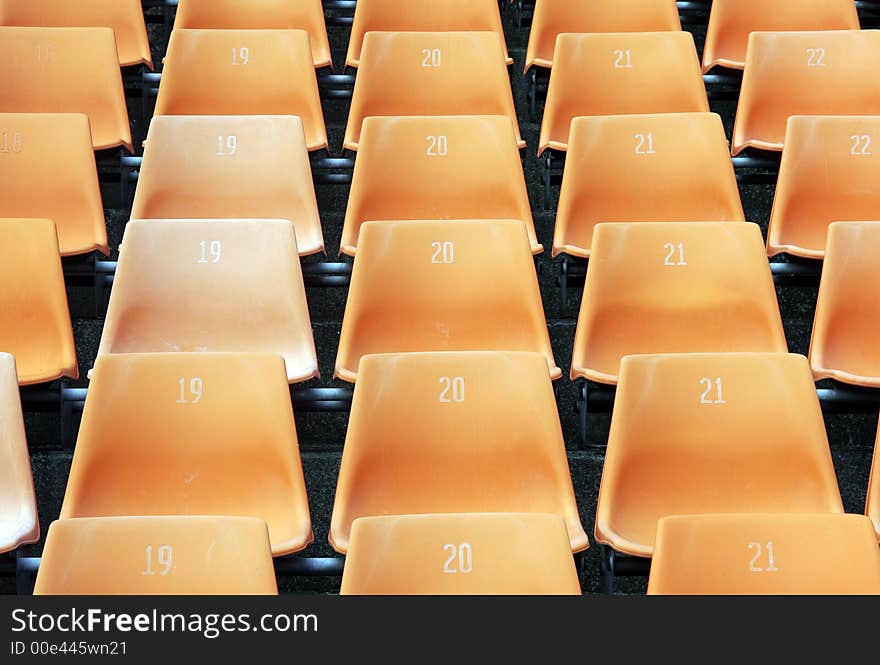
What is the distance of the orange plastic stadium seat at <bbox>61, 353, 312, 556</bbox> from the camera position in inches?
64.6

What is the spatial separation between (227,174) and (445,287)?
1.59 feet

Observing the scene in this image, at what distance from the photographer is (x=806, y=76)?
8.23 ft

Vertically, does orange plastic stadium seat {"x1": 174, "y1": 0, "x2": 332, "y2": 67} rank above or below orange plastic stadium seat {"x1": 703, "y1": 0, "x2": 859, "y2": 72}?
above

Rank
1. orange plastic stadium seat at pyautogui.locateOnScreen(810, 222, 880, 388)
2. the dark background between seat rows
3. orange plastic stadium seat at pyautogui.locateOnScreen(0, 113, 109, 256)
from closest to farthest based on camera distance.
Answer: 1. the dark background between seat rows
2. orange plastic stadium seat at pyautogui.locateOnScreen(810, 222, 880, 388)
3. orange plastic stadium seat at pyautogui.locateOnScreen(0, 113, 109, 256)

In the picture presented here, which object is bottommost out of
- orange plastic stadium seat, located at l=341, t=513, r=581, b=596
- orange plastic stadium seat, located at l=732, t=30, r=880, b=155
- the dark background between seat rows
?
the dark background between seat rows

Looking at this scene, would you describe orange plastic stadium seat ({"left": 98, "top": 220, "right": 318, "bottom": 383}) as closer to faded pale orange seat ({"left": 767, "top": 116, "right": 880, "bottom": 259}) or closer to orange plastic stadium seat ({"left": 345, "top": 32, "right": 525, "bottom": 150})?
orange plastic stadium seat ({"left": 345, "top": 32, "right": 525, "bottom": 150})

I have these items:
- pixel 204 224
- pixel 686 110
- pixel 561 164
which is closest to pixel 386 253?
pixel 204 224

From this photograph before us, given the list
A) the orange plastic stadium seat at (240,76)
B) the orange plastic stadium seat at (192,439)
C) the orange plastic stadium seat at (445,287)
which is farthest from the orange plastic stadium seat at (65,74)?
the orange plastic stadium seat at (192,439)

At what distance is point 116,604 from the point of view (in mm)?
1132

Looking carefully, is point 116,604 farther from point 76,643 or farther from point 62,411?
point 62,411

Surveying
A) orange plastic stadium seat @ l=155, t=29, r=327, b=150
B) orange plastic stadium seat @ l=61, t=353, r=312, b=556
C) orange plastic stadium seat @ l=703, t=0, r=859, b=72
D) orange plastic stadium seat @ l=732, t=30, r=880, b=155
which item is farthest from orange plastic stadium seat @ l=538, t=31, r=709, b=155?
orange plastic stadium seat @ l=61, t=353, r=312, b=556

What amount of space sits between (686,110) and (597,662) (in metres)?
1.58

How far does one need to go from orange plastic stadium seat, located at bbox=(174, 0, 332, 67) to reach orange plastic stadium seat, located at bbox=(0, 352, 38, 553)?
51.1 inches

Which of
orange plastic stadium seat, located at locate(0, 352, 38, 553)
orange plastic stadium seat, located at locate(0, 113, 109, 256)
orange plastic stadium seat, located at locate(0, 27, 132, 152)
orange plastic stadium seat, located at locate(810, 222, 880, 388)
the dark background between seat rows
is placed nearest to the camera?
orange plastic stadium seat, located at locate(0, 352, 38, 553)
